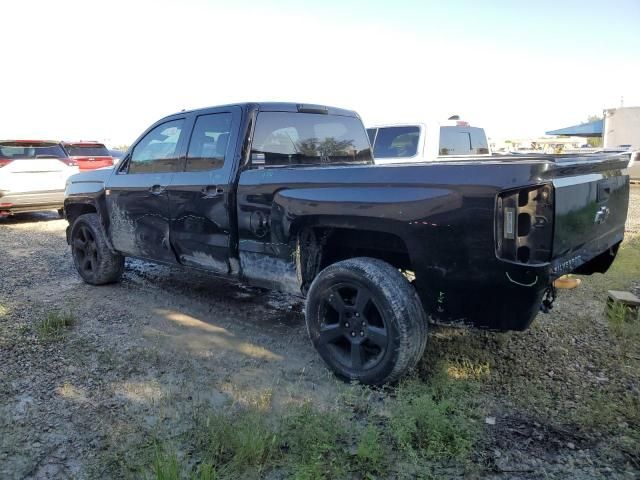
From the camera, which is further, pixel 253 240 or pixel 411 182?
pixel 253 240

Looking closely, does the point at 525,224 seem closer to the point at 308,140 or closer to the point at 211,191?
the point at 308,140

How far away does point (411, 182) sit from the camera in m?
3.06

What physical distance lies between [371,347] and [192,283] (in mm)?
3242

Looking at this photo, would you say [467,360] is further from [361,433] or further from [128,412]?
[128,412]

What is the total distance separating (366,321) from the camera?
131 inches

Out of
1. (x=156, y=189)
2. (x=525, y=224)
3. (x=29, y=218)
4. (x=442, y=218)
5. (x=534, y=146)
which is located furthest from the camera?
(x=534, y=146)

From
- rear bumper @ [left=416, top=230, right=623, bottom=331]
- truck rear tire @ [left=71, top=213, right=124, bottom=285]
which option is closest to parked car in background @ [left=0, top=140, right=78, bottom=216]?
truck rear tire @ [left=71, top=213, right=124, bottom=285]

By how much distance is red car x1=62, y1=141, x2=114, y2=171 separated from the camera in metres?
13.1

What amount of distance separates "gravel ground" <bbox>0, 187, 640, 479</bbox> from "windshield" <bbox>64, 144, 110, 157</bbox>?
8625 millimetres

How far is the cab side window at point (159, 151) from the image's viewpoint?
475 cm

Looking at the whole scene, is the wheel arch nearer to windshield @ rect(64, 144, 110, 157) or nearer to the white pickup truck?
the white pickup truck

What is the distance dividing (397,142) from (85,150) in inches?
364

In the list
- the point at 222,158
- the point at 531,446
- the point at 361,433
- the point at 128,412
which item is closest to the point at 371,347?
the point at 361,433

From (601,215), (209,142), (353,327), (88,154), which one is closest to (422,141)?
(209,142)
